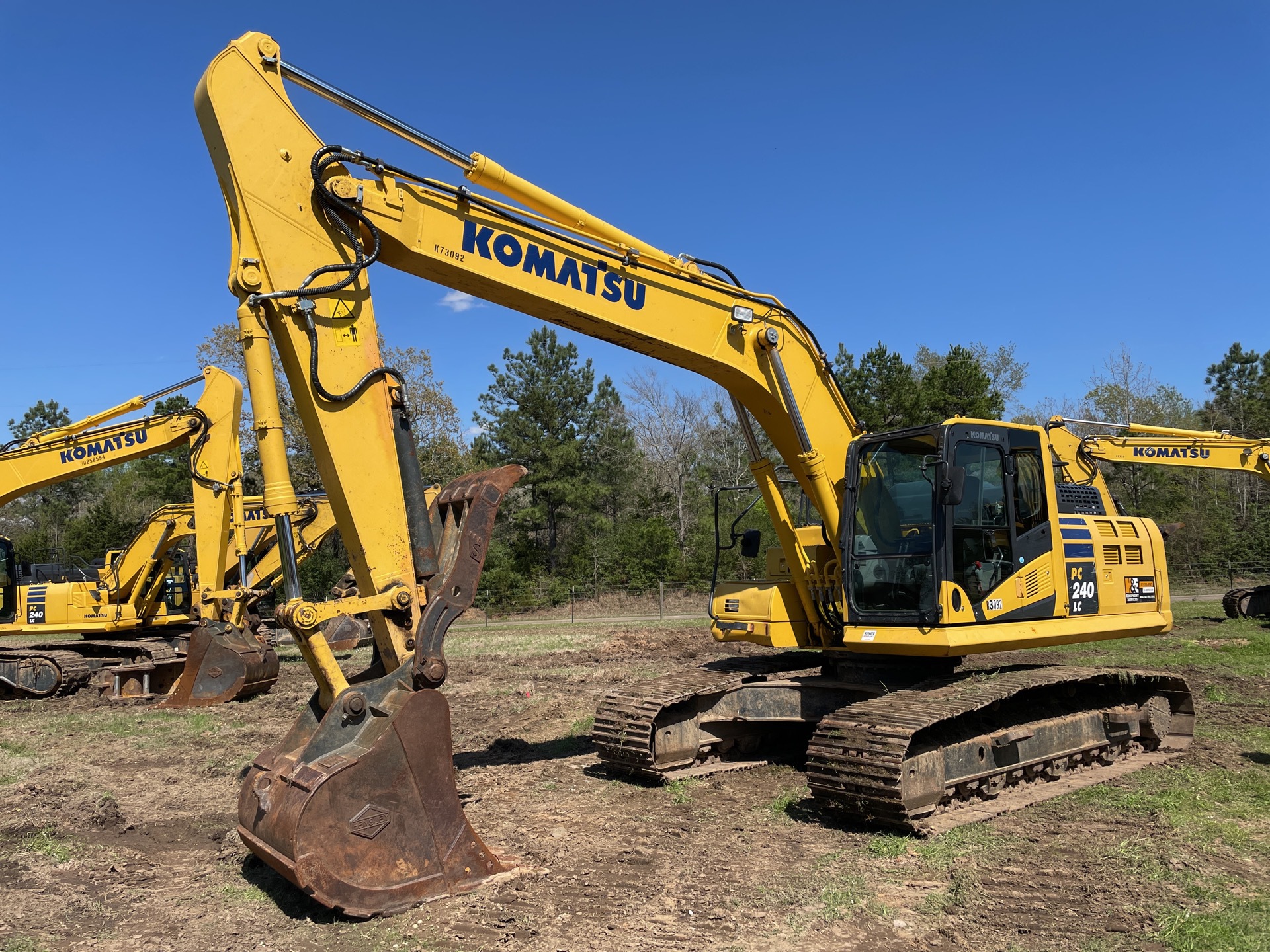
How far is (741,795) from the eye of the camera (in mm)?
7594

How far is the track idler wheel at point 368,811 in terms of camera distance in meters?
4.77

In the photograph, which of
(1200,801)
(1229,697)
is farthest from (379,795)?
(1229,697)

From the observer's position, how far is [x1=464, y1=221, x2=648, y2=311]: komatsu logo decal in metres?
6.31

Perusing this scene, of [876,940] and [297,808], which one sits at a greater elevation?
[297,808]

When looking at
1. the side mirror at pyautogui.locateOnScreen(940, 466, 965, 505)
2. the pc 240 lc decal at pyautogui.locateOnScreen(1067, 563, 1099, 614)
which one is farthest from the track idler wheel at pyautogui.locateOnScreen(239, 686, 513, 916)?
the pc 240 lc decal at pyautogui.locateOnScreen(1067, 563, 1099, 614)

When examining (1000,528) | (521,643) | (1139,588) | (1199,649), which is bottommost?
(521,643)

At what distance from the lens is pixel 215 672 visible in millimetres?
13000

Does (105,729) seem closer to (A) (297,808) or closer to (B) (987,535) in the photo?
(A) (297,808)

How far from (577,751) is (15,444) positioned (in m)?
11.1

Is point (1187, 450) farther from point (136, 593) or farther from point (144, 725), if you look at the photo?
point (136, 593)

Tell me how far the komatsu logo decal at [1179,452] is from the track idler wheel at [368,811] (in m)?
17.2

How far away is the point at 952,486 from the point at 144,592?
46.8 feet

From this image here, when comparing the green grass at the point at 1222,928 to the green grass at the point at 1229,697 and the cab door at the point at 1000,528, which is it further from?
the green grass at the point at 1229,697

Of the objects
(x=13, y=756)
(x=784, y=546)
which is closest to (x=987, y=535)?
(x=784, y=546)
